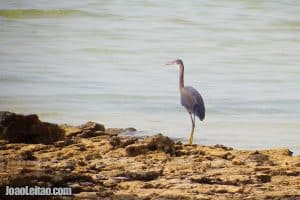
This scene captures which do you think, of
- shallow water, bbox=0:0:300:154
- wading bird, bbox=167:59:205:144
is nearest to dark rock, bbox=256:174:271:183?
wading bird, bbox=167:59:205:144

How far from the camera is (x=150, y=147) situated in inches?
297

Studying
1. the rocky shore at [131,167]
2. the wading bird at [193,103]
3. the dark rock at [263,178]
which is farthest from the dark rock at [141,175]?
the wading bird at [193,103]

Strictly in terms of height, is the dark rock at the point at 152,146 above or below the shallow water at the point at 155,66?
above

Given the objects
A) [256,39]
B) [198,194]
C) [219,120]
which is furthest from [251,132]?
[256,39]

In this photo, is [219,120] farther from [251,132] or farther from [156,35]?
[156,35]

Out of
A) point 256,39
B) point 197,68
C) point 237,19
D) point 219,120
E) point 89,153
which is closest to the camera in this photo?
point 89,153

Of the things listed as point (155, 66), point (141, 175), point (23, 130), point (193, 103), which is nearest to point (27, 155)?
point (23, 130)

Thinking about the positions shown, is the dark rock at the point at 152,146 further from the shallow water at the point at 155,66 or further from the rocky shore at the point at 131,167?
the shallow water at the point at 155,66

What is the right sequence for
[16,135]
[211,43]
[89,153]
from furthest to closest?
[211,43], [16,135], [89,153]

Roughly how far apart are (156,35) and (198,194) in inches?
660

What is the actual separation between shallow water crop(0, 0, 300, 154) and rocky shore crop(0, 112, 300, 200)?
2.42 meters

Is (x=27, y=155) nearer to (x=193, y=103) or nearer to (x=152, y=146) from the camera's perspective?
(x=152, y=146)

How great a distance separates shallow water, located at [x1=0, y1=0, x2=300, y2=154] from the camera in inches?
452

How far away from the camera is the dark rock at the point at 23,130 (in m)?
7.85
